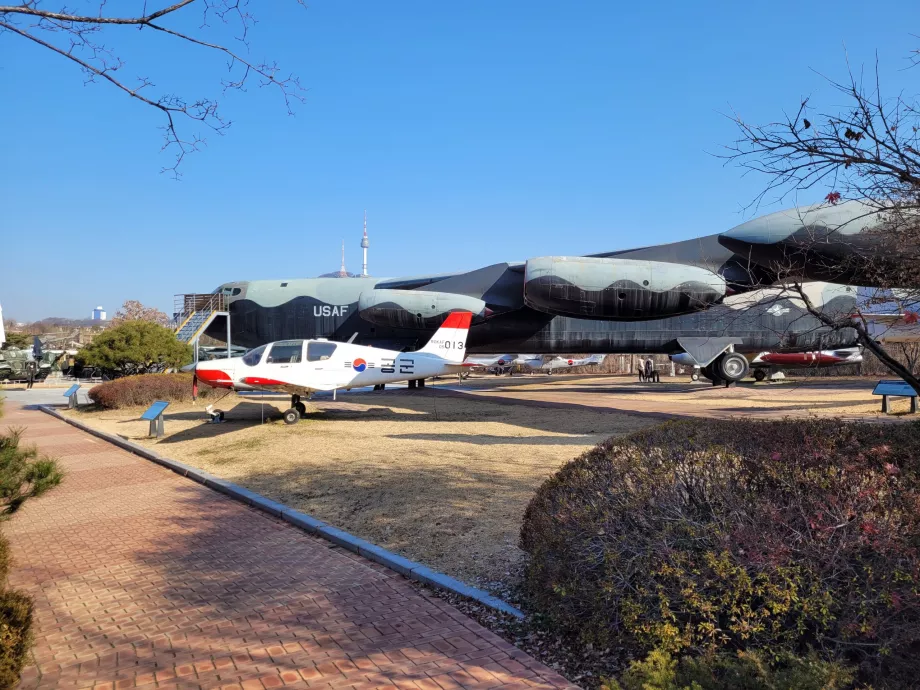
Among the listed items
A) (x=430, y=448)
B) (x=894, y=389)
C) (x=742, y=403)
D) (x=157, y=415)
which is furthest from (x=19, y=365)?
(x=894, y=389)

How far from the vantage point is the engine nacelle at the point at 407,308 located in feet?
69.9

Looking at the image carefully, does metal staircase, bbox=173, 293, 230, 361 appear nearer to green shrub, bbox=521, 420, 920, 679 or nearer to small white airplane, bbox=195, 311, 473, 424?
small white airplane, bbox=195, 311, 473, 424

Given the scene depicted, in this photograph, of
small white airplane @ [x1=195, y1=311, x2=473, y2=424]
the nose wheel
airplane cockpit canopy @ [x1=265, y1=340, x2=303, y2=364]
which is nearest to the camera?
small white airplane @ [x1=195, y1=311, x2=473, y2=424]

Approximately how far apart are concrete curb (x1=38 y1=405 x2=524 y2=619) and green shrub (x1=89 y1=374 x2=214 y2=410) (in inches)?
495

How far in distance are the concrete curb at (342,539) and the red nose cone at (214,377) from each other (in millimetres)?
4775

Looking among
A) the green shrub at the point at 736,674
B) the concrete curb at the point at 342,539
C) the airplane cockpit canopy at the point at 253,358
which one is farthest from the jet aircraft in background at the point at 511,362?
the green shrub at the point at 736,674

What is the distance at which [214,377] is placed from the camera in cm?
1662

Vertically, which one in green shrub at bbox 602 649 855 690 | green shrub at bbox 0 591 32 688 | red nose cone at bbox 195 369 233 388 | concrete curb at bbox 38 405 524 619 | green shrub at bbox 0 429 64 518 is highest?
red nose cone at bbox 195 369 233 388

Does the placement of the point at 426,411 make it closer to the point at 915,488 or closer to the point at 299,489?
the point at 299,489

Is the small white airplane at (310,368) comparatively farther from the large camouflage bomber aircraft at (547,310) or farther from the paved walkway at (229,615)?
the paved walkway at (229,615)

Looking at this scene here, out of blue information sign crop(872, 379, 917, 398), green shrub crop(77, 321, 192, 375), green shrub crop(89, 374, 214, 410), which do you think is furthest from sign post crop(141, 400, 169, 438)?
blue information sign crop(872, 379, 917, 398)

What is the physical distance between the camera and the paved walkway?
3.88m

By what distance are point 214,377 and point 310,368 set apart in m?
2.48

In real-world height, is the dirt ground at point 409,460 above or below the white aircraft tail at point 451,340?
below
